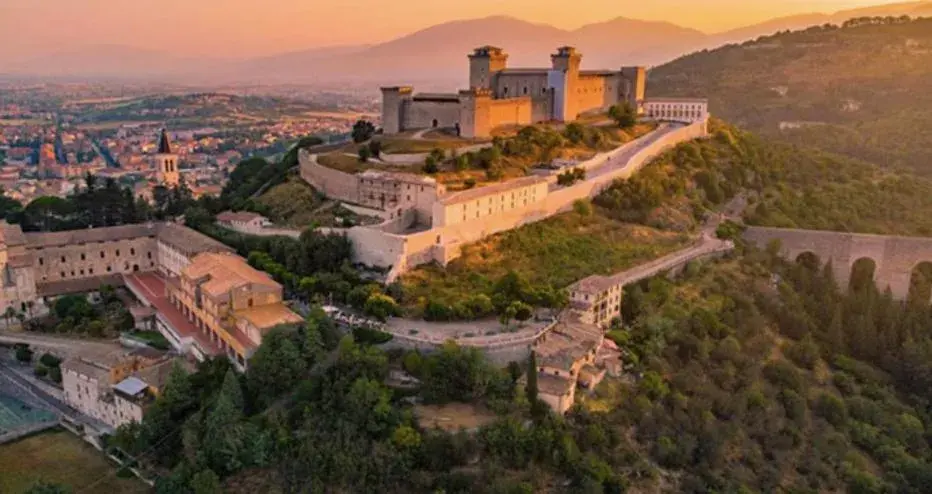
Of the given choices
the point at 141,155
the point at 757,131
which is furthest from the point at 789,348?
the point at 141,155

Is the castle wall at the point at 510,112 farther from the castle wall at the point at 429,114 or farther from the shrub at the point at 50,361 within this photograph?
the shrub at the point at 50,361

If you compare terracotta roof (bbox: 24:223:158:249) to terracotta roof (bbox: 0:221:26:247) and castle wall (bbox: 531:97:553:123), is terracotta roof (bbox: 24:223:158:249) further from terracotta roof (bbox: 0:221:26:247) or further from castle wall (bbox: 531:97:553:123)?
castle wall (bbox: 531:97:553:123)

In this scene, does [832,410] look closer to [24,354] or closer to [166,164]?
[24,354]

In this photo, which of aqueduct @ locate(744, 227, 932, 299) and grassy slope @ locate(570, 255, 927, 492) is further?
aqueduct @ locate(744, 227, 932, 299)

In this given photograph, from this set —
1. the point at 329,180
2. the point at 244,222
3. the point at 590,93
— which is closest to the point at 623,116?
the point at 590,93

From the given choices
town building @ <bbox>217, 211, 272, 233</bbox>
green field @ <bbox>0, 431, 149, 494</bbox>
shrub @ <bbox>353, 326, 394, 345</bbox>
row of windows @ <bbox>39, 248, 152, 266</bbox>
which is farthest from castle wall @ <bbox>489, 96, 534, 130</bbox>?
green field @ <bbox>0, 431, 149, 494</bbox>

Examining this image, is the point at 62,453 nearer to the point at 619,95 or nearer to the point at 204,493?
the point at 204,493

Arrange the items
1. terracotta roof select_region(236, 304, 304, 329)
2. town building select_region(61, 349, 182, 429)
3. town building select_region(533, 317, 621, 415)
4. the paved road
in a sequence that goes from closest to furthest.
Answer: town building select_region(533, 317, 621, 415)
town building select_region(61, 349, 182, 429)
terracotta roof select_region(236, 304, 304, 329)
the paved road

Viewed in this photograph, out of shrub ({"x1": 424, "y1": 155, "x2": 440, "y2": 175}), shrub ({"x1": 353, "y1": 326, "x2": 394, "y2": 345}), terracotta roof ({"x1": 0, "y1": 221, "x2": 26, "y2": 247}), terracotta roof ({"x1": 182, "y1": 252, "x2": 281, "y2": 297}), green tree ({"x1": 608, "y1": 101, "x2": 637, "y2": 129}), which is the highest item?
green tree ({"x1": 608, "y1": 101, "x2": 637, "y2": 129})

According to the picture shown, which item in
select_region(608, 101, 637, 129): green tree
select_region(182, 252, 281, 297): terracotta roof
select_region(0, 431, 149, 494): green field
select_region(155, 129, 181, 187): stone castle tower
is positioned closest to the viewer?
select_region(0, 431, 149, 494): green field
